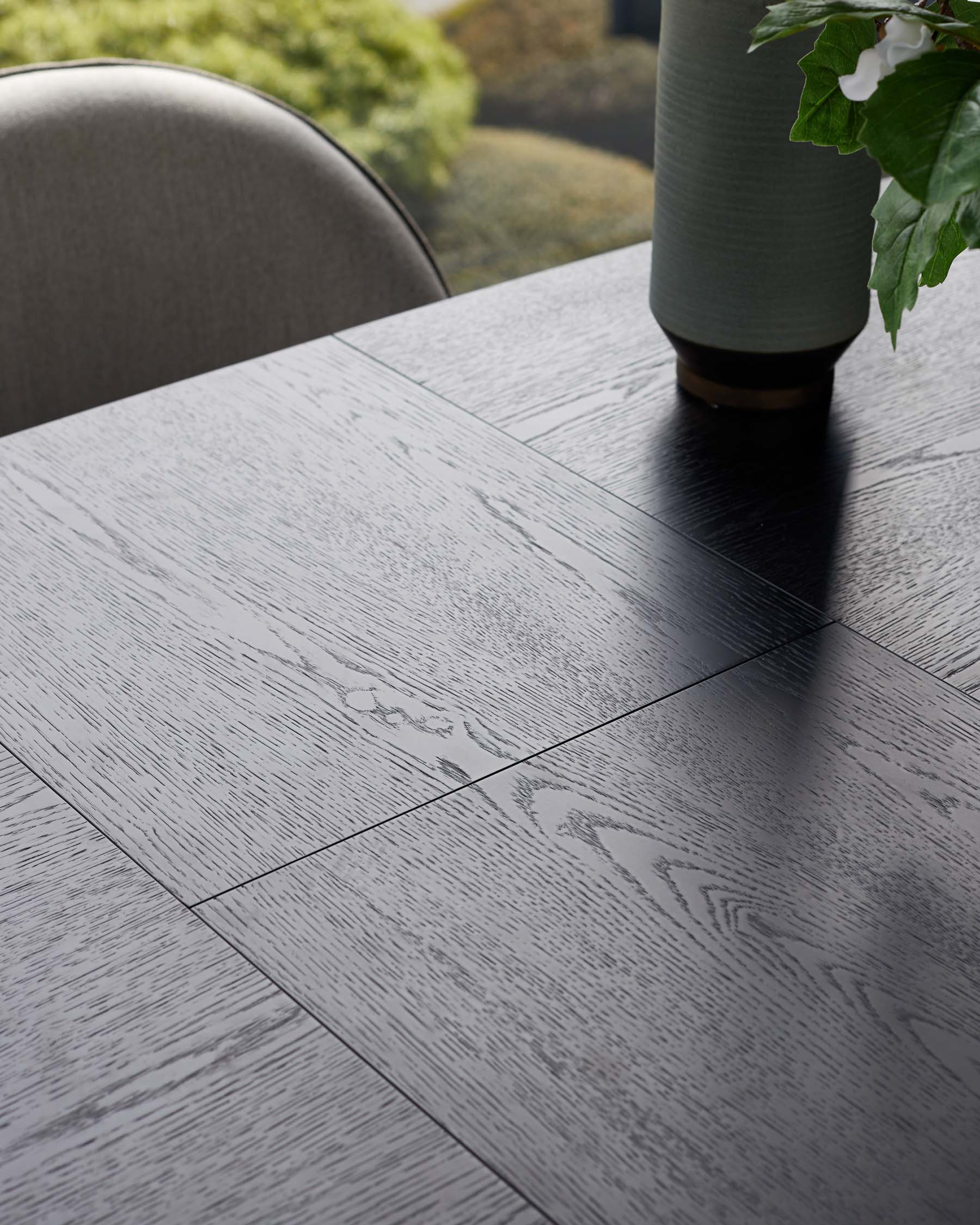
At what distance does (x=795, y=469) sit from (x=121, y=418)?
0.39m

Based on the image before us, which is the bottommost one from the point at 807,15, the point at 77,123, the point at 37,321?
the point at 37,321

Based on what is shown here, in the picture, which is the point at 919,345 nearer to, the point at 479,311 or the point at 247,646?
the point at 479,311

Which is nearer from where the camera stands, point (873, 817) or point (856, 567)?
point (873, 817)

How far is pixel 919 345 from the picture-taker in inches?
36.8

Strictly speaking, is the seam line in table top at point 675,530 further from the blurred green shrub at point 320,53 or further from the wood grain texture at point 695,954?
the blurred green shrub at point 320,53

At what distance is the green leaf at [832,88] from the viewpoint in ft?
2.15

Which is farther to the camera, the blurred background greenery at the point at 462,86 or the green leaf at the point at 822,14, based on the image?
the blurred background greenery at the point at 462,86

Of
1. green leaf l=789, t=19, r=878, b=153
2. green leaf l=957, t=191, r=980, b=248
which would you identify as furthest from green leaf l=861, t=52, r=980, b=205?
green leaf l=789, t=19, r=878, b=153

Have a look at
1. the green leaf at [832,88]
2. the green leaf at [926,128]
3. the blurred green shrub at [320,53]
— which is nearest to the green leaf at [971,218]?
the green leaf at [926,128]

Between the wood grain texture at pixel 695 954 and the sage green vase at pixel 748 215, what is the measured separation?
0.25 m

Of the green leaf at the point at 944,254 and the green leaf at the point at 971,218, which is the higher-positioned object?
the green leaf at the point at 971,218

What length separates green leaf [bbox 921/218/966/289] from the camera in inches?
25.0

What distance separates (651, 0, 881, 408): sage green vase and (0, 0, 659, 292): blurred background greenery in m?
2.32

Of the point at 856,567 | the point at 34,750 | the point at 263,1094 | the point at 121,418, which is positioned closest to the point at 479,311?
the point at 121,418
